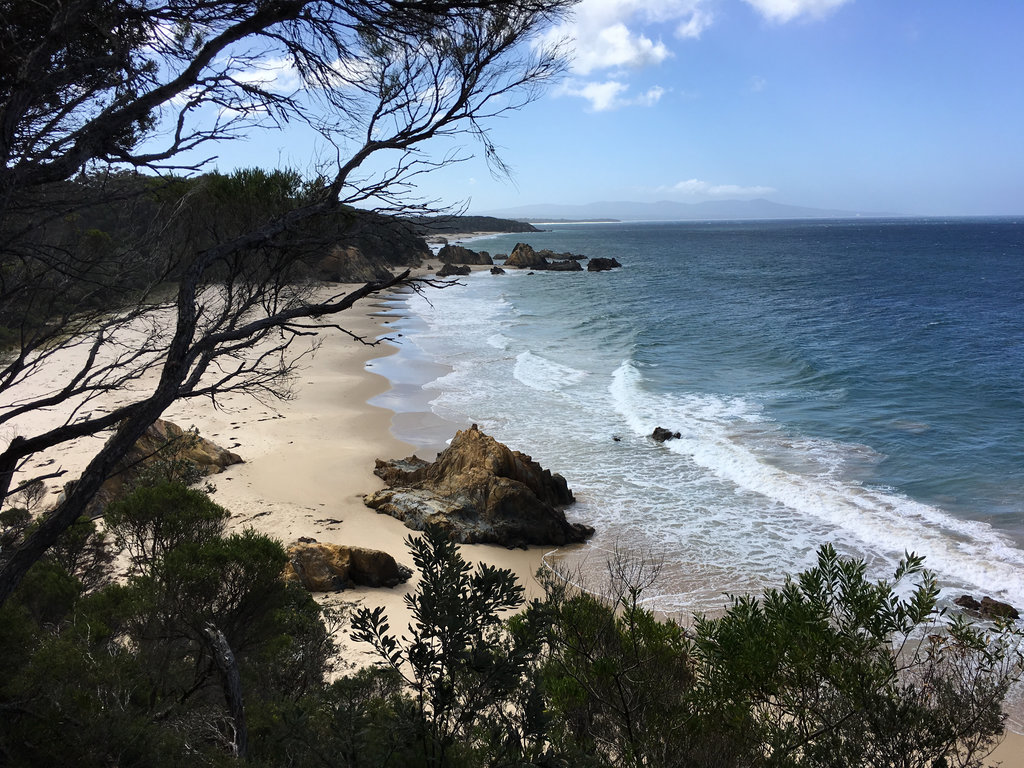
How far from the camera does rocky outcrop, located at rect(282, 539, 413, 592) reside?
994 cm

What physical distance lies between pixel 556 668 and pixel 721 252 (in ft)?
315

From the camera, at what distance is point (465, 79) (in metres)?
3.95

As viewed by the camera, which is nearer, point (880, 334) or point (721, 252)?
point (880, 334)

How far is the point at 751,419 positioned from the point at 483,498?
9898 mm

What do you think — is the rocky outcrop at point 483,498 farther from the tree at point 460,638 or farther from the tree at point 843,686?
the tree at point 460,638

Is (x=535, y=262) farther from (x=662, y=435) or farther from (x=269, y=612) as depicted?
(x=269, y=612)

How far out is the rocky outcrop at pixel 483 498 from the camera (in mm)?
12102

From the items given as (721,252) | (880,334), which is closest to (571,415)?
(880,334)

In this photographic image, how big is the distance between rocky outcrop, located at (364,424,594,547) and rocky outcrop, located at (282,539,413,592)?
1.42 metres

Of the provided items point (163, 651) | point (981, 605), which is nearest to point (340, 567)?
point (163, 651)

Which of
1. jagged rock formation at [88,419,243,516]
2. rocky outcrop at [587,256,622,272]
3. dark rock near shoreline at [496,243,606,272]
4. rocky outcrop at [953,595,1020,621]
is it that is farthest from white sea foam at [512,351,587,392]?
rocky outcrop at [587,256,622,272]

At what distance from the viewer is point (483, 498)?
12.6m

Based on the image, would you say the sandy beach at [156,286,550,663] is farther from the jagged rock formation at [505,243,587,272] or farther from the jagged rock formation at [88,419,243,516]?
the jagged rock formation at [505,243,587,272]

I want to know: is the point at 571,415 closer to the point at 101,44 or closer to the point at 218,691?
the point at 218,691
